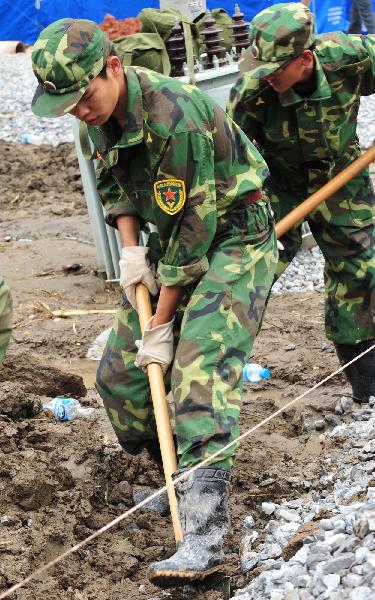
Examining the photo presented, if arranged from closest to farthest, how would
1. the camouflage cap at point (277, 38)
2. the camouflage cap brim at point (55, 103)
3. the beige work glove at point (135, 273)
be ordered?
the camouflage cap brim at point (55, 103), the beige work glove at point (135, 273), the camouflage cap at point (277, 38)

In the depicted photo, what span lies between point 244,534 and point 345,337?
1.62m

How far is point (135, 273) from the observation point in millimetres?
4441

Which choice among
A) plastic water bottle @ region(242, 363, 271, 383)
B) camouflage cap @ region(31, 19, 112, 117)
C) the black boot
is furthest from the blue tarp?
camouflage cap @ region(31, 19, 112, 117)

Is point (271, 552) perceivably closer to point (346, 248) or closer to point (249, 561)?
point (249, 561)

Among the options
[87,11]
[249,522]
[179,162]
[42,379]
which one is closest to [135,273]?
[179,162]

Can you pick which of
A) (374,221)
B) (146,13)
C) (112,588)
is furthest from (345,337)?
(146,13)

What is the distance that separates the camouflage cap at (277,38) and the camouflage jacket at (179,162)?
97cm

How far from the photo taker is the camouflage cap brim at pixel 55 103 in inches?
146

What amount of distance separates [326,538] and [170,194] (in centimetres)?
134

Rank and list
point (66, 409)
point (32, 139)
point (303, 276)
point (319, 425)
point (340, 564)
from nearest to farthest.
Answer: point (340, 564), point (319, 425), point (66, 409), point (303, 276), point (32, 139)

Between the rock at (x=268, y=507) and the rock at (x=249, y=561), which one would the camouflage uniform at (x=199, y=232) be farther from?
the rock at (x=268, y=507)

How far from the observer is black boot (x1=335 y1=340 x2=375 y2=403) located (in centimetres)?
573

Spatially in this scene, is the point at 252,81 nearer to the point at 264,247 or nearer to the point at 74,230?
the point at 264,247

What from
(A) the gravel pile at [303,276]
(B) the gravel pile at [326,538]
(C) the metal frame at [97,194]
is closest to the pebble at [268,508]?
(B) the gravel pile at [326,538]
